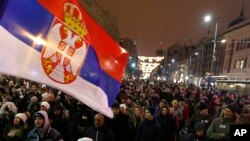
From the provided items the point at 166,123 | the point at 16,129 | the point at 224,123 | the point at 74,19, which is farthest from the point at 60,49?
the point at 166,123

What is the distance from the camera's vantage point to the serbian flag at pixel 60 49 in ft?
13.3

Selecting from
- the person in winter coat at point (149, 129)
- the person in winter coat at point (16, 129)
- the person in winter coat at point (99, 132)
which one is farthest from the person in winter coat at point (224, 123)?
the person in winter coat at point (16, 129)

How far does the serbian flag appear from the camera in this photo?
4.06 meters

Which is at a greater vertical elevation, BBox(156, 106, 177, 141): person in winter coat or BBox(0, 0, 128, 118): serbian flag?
BBox(0, 0, 128, 118): serbian flag

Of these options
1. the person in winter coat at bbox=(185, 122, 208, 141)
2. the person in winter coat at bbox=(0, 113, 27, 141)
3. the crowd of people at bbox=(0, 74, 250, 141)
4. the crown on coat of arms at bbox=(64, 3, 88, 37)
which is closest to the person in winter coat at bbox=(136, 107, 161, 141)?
the crowd of people at bbox=(0, 74, 250, 141)

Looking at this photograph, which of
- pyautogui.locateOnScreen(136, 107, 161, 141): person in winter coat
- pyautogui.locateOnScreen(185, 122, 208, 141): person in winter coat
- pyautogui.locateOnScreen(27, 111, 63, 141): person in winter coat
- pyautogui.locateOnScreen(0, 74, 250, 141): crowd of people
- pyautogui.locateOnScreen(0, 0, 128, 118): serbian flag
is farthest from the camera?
pyautogui.locateOnScreen(136, 107, 161, 141): person in winter coat

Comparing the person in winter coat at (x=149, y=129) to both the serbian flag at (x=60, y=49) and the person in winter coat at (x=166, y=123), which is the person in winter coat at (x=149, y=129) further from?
the serbian flag at (x=60, y=49)

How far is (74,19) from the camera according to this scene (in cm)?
476

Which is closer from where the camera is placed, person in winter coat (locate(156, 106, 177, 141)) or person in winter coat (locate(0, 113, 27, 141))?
person in winter coat (locate(0, 113, 27, 141))

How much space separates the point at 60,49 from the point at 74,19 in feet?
1.49

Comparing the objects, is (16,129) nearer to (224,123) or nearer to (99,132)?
(99,132)

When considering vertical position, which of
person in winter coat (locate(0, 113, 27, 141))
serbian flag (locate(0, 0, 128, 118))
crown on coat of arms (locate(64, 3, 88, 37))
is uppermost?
crown on coat of arms (locate(64, 3, 88, 37))

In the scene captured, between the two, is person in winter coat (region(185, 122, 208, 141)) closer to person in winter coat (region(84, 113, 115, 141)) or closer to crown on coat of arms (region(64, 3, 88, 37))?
person in winter coat (region(84, 113, 115, 141))

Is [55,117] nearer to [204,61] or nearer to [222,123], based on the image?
[222,123]
